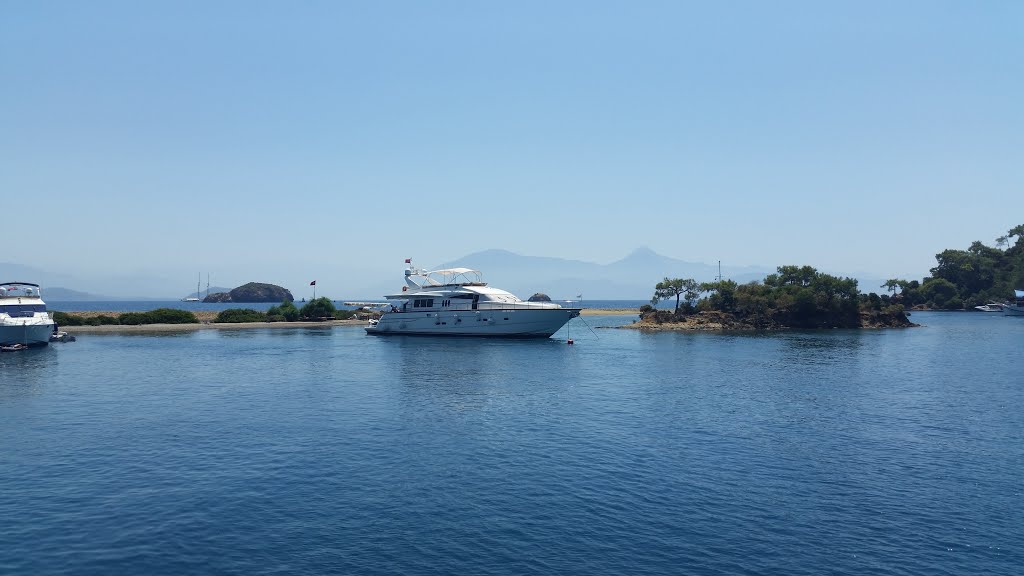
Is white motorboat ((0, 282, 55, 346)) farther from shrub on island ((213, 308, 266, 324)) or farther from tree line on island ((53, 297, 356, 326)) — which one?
shrub on island ((213, 308, 266, 324))

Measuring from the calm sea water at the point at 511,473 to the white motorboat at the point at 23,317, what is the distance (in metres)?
25.4

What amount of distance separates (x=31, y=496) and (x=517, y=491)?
1738 centimetres

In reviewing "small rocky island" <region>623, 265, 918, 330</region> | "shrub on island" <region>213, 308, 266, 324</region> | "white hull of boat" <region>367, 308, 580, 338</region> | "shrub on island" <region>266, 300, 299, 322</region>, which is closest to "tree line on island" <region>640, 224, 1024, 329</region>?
"small rocky island" <region>623, 265, 918, 330</region>

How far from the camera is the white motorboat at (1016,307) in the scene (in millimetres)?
167750

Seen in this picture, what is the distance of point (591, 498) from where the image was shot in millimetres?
22219

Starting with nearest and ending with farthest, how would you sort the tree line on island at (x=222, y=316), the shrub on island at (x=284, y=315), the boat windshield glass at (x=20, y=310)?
1. the boat windshield glass at (x=20, y=310)
2. the tree line on island at (x=222, y=316)
3. the shrub on island at (x=284, y=315)

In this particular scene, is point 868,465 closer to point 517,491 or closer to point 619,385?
point 517,491

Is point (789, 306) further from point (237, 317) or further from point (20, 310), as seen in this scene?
point (20, 310)

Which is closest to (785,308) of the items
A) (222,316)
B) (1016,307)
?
(1016,307)

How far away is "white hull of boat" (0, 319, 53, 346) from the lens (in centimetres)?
7244

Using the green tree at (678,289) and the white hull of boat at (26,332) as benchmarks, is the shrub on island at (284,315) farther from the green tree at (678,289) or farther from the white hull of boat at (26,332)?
the green tree at (678,289)

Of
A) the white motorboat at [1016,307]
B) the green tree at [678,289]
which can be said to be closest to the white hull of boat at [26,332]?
the green tree at [678,289]

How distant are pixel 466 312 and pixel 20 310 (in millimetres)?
56042

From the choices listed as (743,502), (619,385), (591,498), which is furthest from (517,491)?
(619,385)
